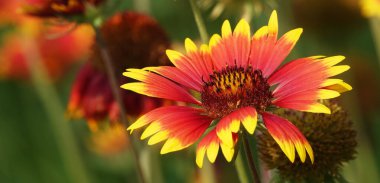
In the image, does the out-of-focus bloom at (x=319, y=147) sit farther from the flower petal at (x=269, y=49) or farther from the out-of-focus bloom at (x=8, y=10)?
the out-of-focus bloom at (x=8, y=10)

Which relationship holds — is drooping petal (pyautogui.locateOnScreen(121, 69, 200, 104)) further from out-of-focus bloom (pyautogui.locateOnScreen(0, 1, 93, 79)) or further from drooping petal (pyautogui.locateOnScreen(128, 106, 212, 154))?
out-of-focus bloom (pyautogui.locateOnScreen(0, 1, 93, 79))

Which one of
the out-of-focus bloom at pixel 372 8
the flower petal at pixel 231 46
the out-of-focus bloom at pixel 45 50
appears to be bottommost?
the flower petal at pixel 231 46

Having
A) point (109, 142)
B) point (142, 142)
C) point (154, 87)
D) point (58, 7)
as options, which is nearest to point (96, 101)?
point (142, 142)

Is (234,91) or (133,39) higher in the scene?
(133,39)

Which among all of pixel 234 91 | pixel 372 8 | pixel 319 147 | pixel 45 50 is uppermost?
pixel 45 50

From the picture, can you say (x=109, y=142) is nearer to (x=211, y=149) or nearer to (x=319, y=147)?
(x=319, y=147)

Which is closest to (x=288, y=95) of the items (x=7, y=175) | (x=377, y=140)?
(x=377, y=140)

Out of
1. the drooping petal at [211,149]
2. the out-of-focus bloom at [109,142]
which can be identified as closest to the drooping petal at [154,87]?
Answer: the drooping petal at [211,149]
